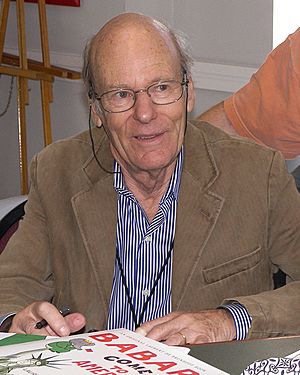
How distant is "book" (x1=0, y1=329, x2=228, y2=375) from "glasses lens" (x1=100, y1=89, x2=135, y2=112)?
2.22ft

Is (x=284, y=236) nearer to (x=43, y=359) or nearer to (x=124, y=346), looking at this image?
(x=124, y=346)

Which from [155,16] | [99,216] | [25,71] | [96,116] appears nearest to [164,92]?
[96,116]

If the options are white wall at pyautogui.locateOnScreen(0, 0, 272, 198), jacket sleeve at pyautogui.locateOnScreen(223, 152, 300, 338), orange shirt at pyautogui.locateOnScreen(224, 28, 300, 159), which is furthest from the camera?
white wall at pyautogui.locateOnScreen(0, 0, 272, 198)

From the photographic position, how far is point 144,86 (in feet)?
6.47

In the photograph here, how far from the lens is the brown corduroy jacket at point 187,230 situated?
2.07 metres

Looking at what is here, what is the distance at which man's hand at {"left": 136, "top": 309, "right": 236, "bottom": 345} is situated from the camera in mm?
1704

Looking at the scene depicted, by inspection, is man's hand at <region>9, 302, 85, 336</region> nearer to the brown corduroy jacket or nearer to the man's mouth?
the brown corduroy jacket

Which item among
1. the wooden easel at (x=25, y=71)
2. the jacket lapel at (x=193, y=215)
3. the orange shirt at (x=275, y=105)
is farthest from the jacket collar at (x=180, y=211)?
the wooden easel at (x=25, y=71)

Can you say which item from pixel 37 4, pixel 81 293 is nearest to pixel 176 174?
pixel 81 293

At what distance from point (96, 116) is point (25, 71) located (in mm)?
2726

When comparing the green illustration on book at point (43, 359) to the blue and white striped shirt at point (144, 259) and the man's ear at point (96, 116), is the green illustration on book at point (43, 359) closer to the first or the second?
the blue and white striped shirt at point (144, 259)

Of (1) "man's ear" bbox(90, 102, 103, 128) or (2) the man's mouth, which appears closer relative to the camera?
(2) the man's mouth

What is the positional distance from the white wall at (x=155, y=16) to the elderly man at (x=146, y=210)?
1.68 m

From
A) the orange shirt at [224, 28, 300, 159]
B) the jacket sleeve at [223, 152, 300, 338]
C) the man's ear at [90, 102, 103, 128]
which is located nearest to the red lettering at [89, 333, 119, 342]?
the jacket sleeve at [223, 152, 300, 338]
